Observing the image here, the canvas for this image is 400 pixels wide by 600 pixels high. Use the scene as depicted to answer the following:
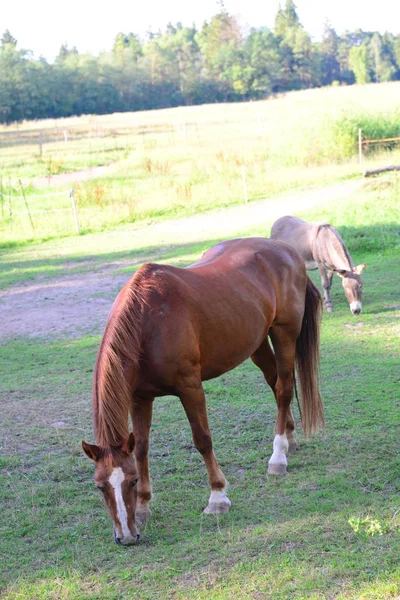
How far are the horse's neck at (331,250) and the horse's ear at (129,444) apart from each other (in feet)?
19.5

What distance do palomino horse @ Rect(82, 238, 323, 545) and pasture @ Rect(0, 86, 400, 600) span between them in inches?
8.8

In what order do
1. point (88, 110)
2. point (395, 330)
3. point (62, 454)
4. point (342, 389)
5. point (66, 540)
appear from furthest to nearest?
point (88, 110) < point (395, 330) < point (342, 389) < point (62, 454) < point (66, 540)

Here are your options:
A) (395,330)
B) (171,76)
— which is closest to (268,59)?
(171,76)

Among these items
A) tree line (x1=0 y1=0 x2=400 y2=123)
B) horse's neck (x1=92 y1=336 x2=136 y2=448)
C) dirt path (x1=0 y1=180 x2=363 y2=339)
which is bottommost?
dirt path (x1=0 y1=180 x2=363 y2=339)

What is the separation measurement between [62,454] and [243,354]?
1.68m

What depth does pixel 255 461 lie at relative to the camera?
476cm

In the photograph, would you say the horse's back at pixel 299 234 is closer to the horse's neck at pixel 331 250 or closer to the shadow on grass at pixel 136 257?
the horse's neck at pixel 331 250

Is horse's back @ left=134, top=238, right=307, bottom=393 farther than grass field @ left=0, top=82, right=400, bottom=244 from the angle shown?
No

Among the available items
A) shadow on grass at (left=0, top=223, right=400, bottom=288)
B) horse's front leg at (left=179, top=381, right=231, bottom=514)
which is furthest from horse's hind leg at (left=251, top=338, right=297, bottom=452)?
shadow on grass at (left=0, top=223, right=400, bottom=288)

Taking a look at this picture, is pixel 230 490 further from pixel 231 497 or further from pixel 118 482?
pixel 118 482

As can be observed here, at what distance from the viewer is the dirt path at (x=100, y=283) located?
381 inches

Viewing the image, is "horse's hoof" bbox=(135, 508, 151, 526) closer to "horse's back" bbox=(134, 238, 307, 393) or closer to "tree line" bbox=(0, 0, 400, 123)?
"horse's back" bbox=(134, 238, 307, 393)

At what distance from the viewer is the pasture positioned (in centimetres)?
324

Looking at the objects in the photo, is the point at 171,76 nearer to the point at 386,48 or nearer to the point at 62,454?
the point at 386,48
